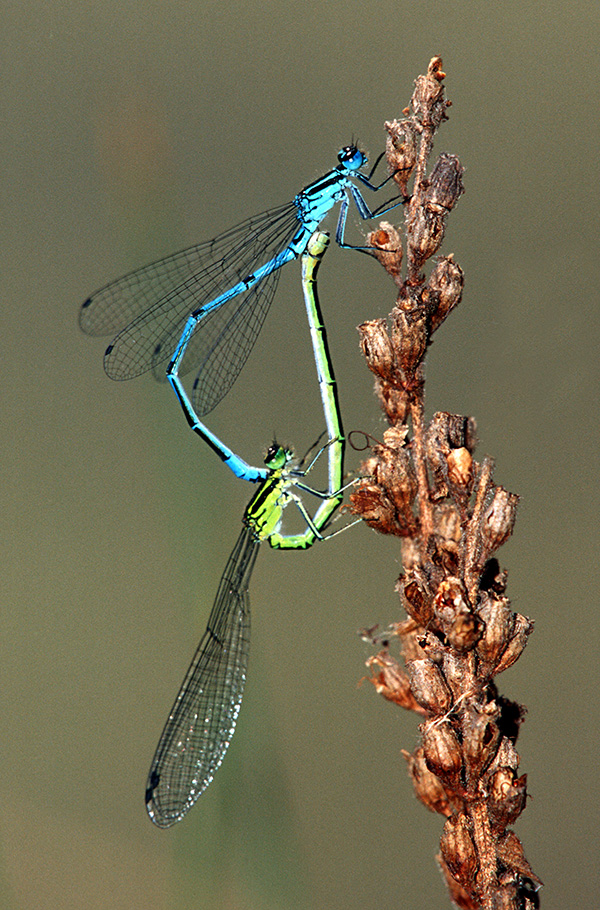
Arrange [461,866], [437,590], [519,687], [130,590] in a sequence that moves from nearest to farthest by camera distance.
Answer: [461,866] < [437,590] < [519,687] < [130,590]

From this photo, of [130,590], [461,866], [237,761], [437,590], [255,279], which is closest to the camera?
[461,866]

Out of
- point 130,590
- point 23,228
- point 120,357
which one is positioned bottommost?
point 130,590

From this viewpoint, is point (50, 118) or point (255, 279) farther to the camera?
point (50, 118)

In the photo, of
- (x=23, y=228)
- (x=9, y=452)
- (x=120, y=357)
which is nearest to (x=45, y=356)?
(x=9, y=452)

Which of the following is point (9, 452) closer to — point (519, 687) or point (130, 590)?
point (130, 590)

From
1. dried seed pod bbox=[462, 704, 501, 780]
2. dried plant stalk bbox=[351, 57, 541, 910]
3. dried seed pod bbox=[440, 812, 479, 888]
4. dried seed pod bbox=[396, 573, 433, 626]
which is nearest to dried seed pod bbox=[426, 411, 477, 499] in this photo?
dried plant stalk bbox=[351, 57, 541, 910]

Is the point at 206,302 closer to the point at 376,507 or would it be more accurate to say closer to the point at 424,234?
the point at 424,234

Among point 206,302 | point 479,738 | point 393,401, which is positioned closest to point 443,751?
point 479,738
